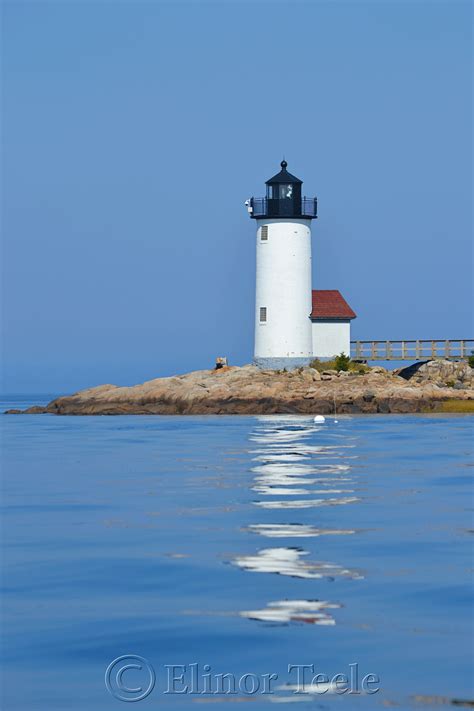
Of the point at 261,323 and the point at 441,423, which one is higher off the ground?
the point at 261,323

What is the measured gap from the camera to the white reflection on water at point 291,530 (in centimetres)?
1263

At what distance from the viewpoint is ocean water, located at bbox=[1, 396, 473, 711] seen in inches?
277

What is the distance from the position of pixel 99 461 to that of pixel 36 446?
247 inches

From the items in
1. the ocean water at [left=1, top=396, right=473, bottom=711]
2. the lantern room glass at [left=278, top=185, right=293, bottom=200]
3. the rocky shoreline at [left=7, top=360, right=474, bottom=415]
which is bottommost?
the ocean water at [left=1, top=396, right=473, bottom=711]

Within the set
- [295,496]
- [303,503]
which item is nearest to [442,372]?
[295,496]

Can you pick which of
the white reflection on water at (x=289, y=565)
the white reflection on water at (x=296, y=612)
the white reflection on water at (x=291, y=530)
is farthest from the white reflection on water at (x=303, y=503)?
the white reflection on water at (x=296, y=612)

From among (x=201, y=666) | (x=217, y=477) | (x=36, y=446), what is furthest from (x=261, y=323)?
(x=201, y=666)

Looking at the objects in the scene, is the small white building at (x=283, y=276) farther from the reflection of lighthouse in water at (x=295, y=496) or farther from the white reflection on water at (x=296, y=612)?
the white reflection on water at (x=296, y=612)

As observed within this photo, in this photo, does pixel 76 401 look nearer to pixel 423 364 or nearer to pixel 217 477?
pixel 423 364

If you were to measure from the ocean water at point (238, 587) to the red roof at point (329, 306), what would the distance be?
94.4ft

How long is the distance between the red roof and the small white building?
81cm

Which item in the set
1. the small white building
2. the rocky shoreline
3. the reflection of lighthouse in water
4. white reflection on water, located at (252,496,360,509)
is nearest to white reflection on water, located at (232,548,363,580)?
the reflection of lighthouse in water

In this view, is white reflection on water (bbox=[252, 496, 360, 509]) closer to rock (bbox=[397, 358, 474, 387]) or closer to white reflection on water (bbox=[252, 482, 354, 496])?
white reflection on water (bbox=[252, 482, 354, 496])

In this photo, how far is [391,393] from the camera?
1729 inches
